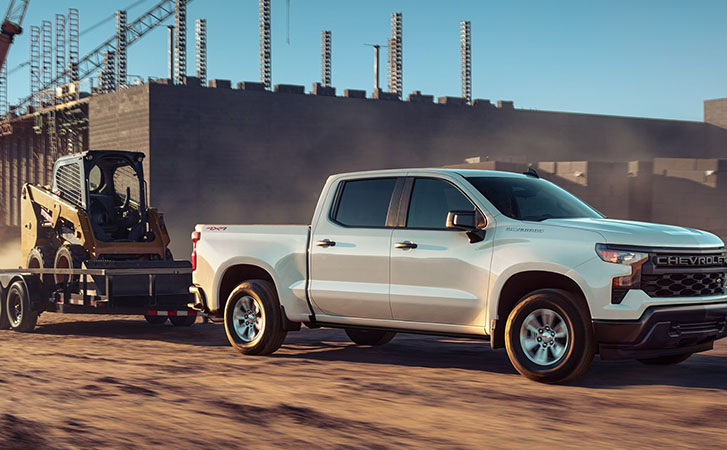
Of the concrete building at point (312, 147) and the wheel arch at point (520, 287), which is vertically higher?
the concrete building at point (312, 147)

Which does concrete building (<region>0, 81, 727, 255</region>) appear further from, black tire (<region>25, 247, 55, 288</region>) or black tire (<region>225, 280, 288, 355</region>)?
black tire (<region>225, 280, 288, 355</region>)

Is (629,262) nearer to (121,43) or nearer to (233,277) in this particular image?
(233,277)

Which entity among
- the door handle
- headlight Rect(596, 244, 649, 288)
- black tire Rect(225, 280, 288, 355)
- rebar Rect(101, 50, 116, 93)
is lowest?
black tire Rect(225, 280, 288, 355)

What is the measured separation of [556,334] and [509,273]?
0.69 m

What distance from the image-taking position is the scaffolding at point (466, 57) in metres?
65.0

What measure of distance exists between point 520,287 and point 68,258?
8.77 m

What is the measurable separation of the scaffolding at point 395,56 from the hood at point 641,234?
5328 cm

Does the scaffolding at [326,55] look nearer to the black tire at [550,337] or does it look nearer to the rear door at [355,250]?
the rear door at [355,250]

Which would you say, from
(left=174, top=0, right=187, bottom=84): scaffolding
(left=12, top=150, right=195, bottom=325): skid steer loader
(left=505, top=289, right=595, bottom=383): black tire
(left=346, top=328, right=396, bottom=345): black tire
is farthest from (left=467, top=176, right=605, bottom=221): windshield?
(left=174, top=0, right=187, bottom=84): scaffolding

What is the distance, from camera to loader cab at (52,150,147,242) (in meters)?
16.0

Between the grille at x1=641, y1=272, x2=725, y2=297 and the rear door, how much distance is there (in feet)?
8.56

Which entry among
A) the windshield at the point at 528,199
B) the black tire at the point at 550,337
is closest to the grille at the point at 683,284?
the black tire at the point at 550,337

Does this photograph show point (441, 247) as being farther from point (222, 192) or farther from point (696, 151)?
point (696, 151)

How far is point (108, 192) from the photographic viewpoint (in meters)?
16.5
